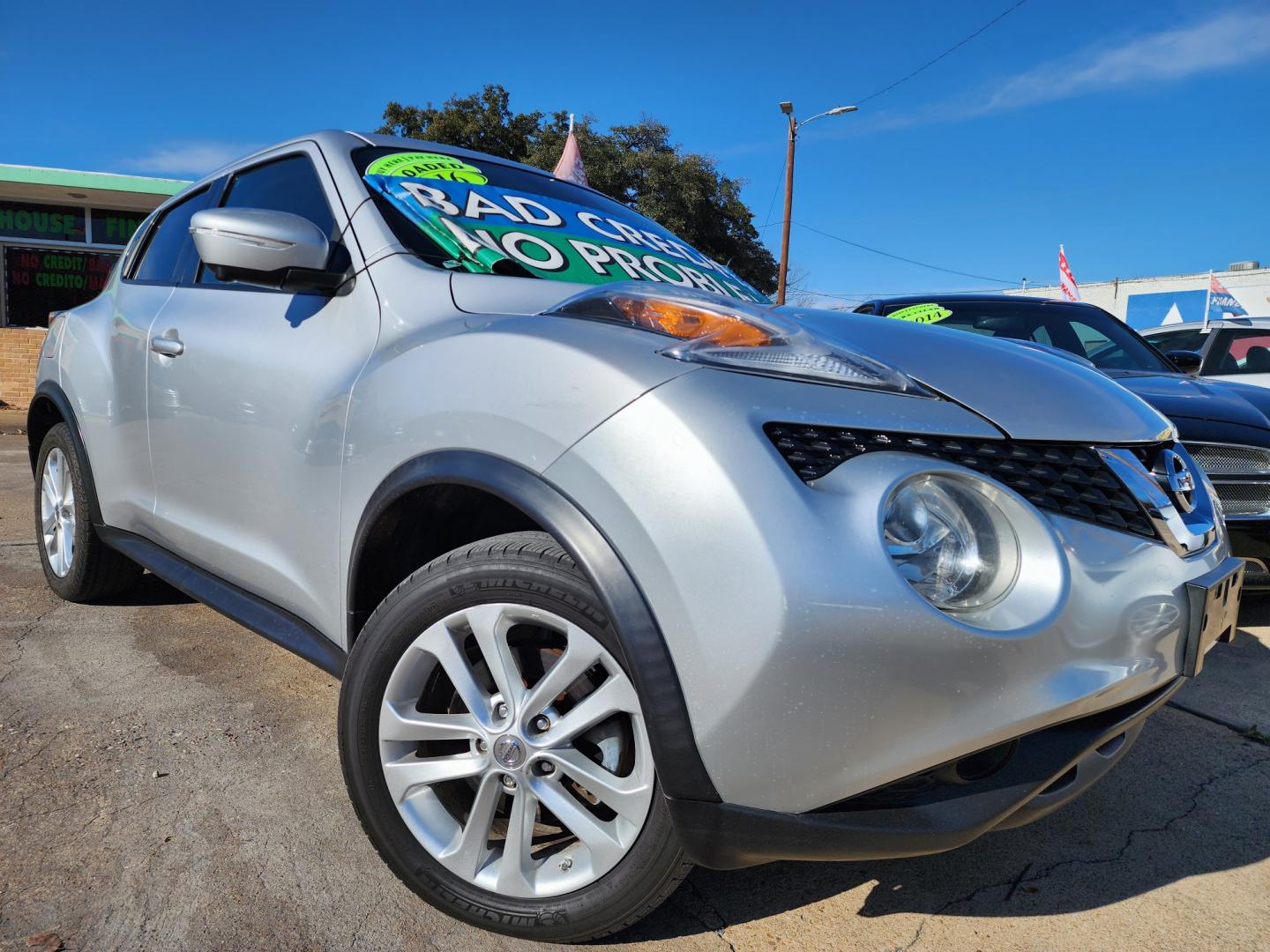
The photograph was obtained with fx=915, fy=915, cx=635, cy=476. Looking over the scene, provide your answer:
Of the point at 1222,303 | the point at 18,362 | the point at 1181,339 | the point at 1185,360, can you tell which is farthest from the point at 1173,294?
the point at 18,362

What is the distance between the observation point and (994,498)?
4.62ft

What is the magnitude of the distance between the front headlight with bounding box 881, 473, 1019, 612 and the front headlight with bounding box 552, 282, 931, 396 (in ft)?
0.63

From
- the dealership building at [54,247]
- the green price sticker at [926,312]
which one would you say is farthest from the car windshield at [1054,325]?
the dealership building at [54,247]

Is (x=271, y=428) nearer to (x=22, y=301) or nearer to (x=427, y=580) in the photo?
(x=427, y=580)

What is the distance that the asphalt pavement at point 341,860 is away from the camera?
5.51ft

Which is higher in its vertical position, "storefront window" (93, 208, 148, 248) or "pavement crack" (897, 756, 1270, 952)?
"storefront window" (93, 208, 148, 248)

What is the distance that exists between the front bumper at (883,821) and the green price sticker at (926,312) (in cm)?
384

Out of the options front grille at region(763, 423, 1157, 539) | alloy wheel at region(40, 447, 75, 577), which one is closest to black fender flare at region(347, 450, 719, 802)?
front grille at region(763, 423, 1157, 539)

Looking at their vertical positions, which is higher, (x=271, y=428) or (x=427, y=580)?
(x=271, y=428)

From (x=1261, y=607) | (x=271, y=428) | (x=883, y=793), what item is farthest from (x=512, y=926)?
(x=1261, y=607)

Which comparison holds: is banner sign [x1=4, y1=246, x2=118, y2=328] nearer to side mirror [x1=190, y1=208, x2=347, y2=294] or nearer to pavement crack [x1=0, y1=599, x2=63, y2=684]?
pavement crack [x1=0, y1=599, x2=63, y2=684]

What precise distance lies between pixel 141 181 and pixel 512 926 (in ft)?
54.5

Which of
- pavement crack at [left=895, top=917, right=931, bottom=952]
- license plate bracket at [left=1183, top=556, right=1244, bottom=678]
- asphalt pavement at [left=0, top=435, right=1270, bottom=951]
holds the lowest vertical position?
asphalt pavement at [left=0, top=435, right=1270, bottom=951]

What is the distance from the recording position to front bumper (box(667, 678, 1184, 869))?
1331mm
